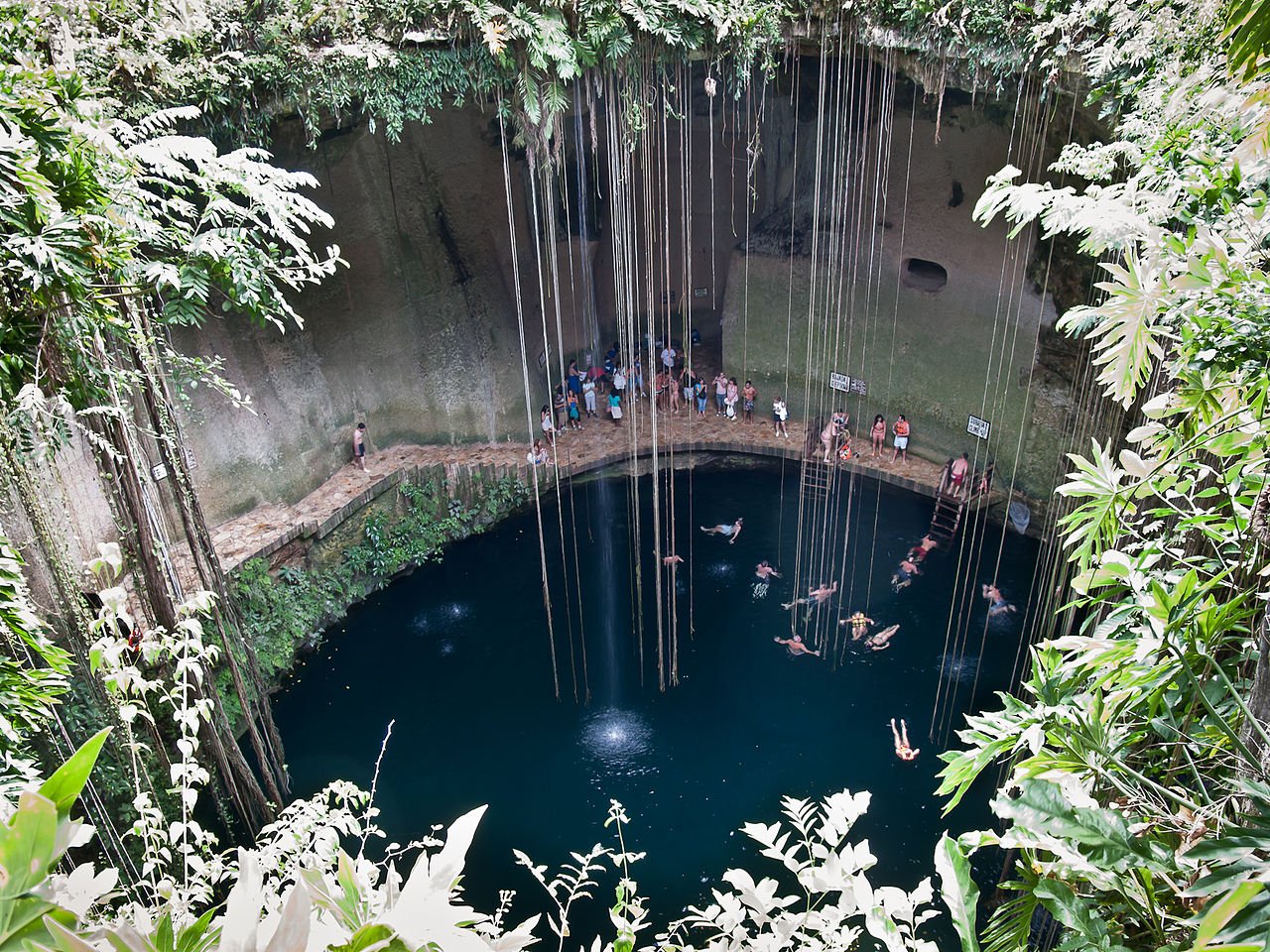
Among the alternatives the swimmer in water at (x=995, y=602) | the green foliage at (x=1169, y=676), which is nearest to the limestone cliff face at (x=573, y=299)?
the swimmer in water at (x=995, y=602)

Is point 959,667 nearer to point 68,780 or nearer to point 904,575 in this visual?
point 904,575

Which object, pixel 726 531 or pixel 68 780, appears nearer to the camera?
pixel 68 780

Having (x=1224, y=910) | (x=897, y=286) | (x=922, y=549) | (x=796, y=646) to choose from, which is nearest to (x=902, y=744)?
(x=796, y=646)

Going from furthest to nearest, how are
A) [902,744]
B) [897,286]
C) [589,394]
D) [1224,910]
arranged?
[589,394] < [897,286] < [902,744] < [1224,910]

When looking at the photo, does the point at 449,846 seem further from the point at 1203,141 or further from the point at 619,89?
the point at 619,89

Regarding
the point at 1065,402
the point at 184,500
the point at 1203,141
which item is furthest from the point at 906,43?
the point at 184,500

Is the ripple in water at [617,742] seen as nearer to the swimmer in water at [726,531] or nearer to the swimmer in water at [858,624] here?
the swimmer in water at [858,624]

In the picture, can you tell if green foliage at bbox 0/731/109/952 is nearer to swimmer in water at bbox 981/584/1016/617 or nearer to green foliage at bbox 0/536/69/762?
green foliage at bbox 0/536/69/762
